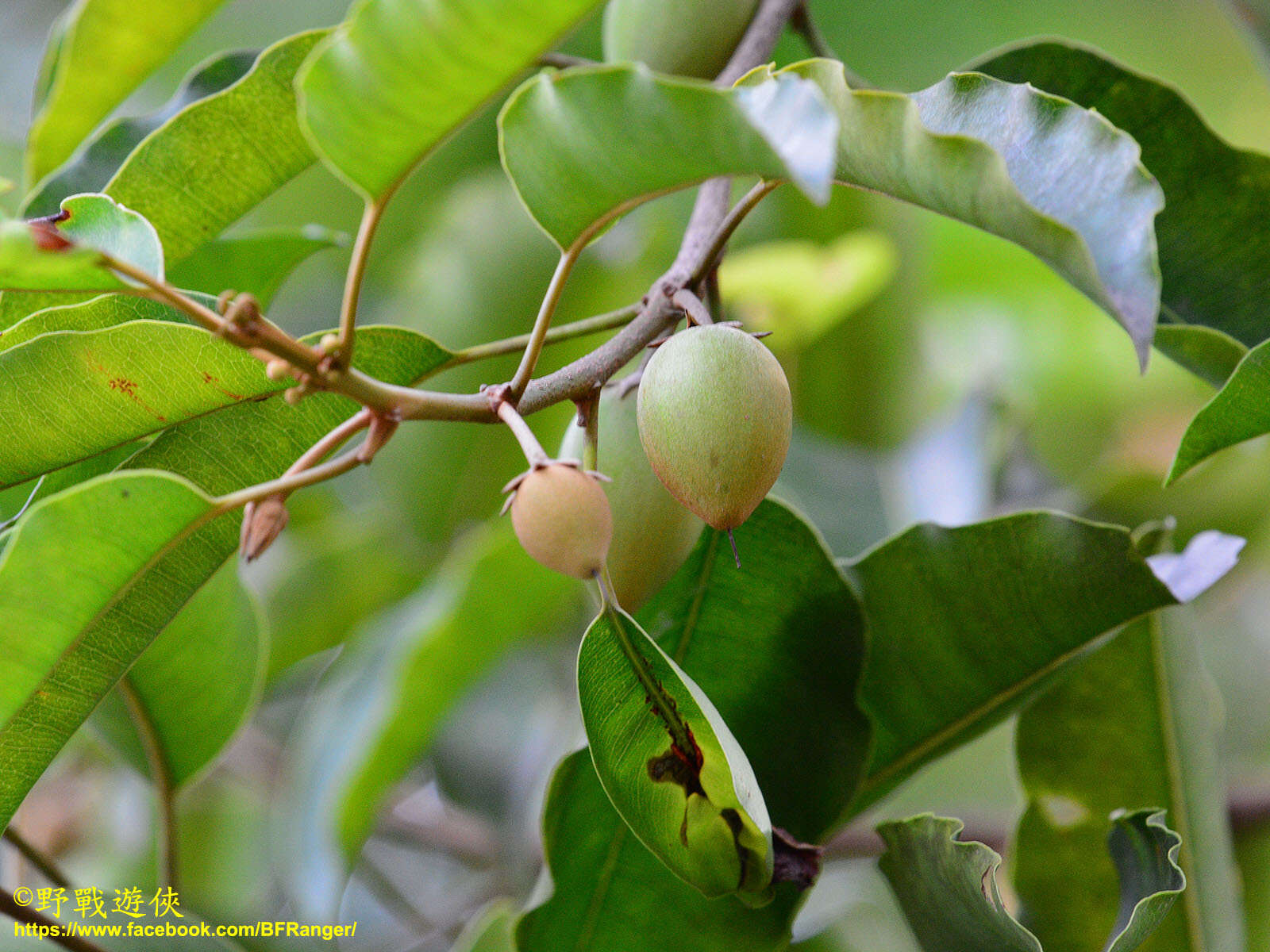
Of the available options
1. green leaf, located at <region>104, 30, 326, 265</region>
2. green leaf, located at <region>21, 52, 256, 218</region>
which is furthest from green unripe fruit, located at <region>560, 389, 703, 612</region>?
green leaf, located at <region>21, 52, 256, 218</region>

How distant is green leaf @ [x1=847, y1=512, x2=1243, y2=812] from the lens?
2.07ft

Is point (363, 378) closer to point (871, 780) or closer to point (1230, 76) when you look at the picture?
point (871, 780)

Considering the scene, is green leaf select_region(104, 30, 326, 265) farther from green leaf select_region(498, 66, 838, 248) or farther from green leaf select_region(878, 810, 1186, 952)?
green leaf select_region(878, 810, 1186, 952)

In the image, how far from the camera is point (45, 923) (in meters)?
0.70

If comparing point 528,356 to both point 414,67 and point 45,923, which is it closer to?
point 414,67

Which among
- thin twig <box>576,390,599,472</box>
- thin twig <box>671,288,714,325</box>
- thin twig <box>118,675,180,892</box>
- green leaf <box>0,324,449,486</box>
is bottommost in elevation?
thin twig <box>118,675,180,892</box>

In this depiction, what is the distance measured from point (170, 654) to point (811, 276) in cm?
78

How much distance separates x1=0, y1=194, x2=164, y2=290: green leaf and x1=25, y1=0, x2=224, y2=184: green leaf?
32 centimetres

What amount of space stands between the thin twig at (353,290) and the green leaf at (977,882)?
14.3 inches

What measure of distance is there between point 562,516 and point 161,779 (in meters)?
0.63

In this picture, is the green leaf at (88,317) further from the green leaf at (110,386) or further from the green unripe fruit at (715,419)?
the green unripe fruit at (715,419)

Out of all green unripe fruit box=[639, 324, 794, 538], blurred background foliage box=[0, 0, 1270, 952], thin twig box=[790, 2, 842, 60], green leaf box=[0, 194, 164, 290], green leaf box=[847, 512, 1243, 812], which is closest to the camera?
green leaf box=[0, 194, 164, 290]

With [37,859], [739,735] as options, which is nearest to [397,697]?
[37,859]

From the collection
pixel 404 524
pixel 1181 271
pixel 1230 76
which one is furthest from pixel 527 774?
pixel 1230 76
